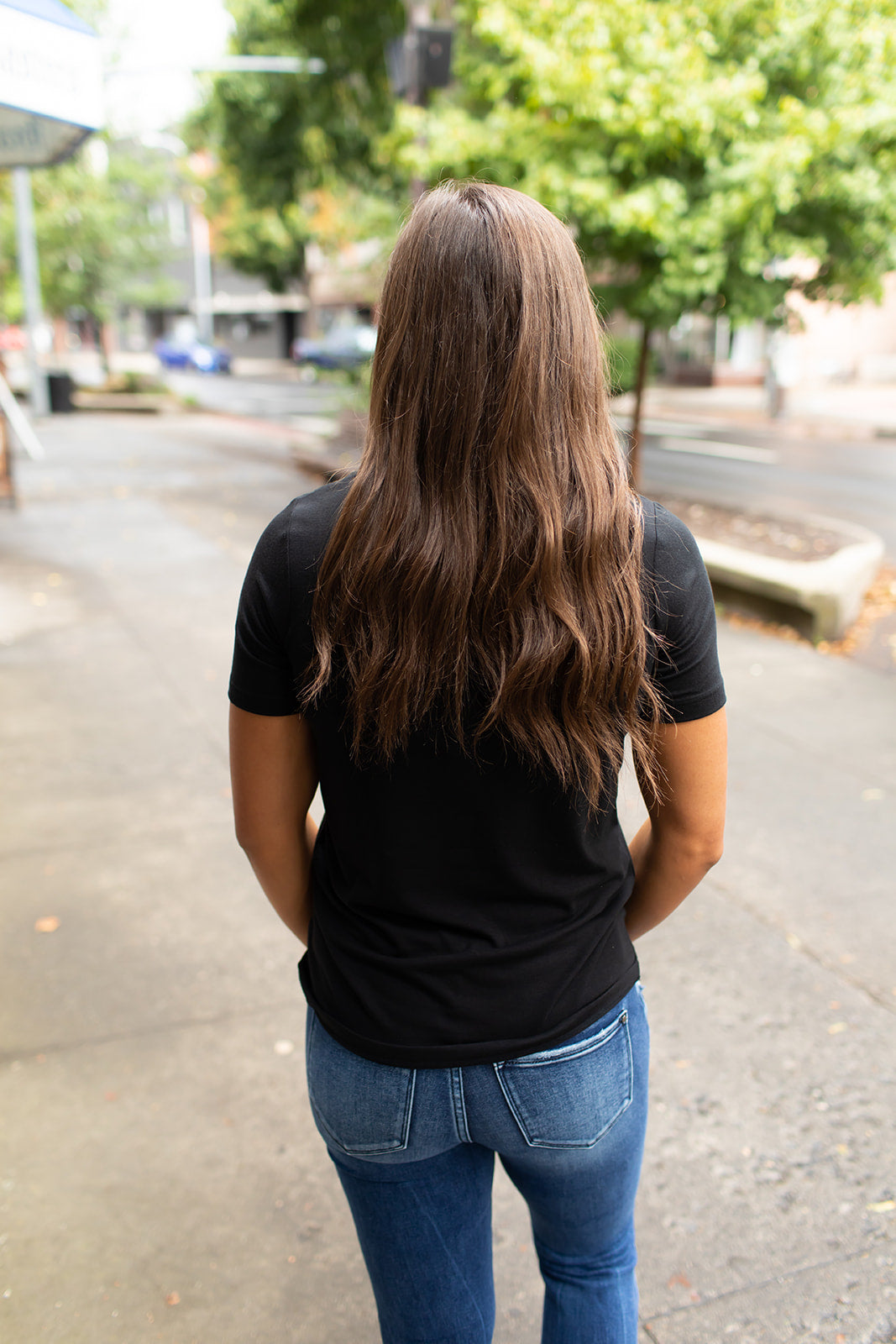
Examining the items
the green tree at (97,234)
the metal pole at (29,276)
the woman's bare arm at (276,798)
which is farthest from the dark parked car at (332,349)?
the woman's bare arm at (276,798)

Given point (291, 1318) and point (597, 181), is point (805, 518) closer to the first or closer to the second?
point (597, 181)

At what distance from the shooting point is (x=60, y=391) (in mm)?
21594

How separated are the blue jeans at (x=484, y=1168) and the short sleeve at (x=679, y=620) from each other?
41 centimetres

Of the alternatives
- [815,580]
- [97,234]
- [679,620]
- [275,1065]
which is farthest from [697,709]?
[97,234]

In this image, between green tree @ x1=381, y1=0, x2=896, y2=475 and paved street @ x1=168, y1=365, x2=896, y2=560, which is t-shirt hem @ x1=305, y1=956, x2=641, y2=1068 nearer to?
green tree @ x1=381, y1=0, x2=896, y2=475

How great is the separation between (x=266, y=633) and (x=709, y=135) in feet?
24.5

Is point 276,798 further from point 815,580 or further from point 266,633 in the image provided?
point 815,580

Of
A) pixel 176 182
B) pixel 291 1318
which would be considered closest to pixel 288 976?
pixel 291 1318

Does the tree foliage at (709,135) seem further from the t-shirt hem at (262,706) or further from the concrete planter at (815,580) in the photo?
the t-shirt hem at (262,706)

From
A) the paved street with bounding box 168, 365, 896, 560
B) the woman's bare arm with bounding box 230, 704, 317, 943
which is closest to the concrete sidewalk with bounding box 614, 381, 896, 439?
the paved street with bounding box 168, 365, 896, 560

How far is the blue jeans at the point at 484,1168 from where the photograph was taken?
1266 mm

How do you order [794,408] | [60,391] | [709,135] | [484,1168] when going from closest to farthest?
[484,1168]
[709,135]
[60,391]
[794,408]

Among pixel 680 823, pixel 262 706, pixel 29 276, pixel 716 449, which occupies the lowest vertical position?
pixel 716 449

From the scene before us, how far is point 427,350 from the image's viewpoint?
1.13 meters
